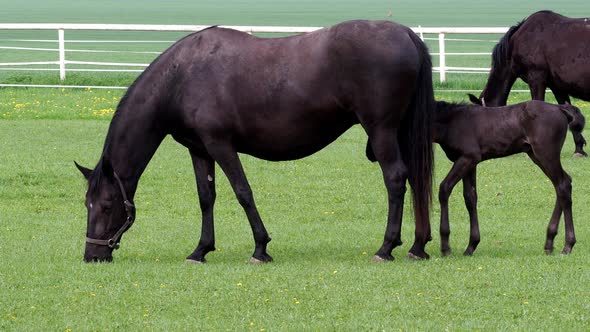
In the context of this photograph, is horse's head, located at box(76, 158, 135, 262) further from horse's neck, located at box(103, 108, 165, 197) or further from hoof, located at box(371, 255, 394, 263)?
hoof, located at box(371, 255, 394, 263)

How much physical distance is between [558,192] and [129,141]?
3.71 metres

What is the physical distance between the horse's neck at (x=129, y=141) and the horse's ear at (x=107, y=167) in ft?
0.33

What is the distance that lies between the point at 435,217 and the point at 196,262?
3414 millimetres

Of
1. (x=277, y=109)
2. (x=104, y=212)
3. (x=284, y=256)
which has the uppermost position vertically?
(x=277, y=109)

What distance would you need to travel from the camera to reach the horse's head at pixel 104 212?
392 inches

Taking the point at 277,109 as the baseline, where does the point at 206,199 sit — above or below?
below

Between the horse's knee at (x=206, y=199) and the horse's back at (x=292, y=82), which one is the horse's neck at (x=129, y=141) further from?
the horse's knee at (x=206, y=199)

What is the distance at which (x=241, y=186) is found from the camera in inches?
396

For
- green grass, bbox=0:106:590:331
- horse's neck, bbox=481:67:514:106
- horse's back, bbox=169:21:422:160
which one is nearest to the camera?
green grass, bbox=0:106:590:331

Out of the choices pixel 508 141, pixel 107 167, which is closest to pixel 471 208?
pixel 508 141

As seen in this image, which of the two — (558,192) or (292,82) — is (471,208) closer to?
(558,192)

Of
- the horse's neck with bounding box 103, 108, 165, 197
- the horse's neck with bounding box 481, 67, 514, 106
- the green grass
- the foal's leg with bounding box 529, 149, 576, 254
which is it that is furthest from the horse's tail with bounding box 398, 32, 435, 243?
the horse's neck with bounding box 481, 67, 514, 106

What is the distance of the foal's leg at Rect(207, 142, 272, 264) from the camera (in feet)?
32.7

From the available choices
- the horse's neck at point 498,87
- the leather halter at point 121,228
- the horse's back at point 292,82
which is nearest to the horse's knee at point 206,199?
the horse's back at point 292,82
